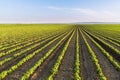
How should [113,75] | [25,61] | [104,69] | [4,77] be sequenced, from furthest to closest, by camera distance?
[25,61] → [104,69] → [113,75] → [4,77]

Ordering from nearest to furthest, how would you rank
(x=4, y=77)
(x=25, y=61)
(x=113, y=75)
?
(x=4, y=77) < (x=113, y=75) < (x=25, y=61)

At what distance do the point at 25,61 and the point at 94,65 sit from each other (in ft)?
19.2

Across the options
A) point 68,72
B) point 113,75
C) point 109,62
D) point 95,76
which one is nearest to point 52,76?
point 68,72

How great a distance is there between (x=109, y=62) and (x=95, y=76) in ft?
15.3

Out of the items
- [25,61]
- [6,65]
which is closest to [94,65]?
[25,61]

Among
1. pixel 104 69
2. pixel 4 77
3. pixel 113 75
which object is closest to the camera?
pixel 4 77

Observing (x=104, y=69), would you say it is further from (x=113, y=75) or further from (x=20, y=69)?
(x=20, y=69)

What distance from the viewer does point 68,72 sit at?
45.0 feet

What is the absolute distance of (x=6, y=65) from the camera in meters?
15.0

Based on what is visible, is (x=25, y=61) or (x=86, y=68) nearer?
(x=86, y=68)

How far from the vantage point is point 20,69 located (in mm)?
14055

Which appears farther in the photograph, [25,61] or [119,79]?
[25,61]

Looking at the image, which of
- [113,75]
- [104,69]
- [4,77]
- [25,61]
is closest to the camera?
[4,77]

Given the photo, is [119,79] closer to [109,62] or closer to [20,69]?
[109,62]
